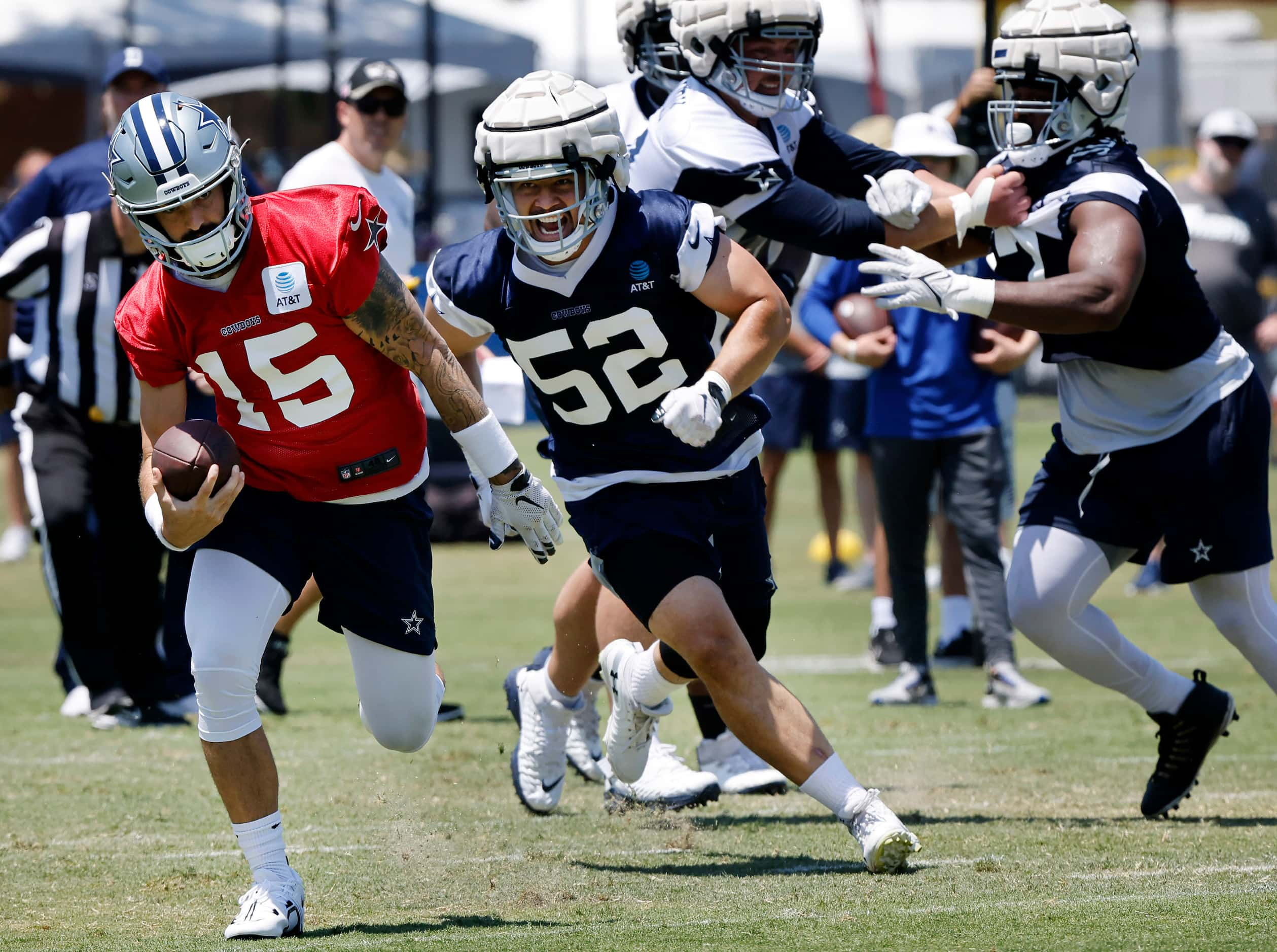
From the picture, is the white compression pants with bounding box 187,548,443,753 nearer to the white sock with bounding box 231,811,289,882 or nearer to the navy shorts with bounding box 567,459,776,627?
the white sock with bounding box 231,811,289,882

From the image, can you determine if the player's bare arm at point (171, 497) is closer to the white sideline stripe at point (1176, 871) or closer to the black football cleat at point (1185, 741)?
the white sideline stripe at point (1176, 871)

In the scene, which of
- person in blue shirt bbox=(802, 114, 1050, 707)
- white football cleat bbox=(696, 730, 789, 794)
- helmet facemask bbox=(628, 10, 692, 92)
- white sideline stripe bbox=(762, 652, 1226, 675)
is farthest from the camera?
white sideline stripe bbox=(762, 652, 1226, 675)

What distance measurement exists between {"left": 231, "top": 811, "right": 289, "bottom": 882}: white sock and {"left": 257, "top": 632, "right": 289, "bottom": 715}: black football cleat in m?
2.84

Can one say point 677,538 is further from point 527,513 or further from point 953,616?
point 953,616

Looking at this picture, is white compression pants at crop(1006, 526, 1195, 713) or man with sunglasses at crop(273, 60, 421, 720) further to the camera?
man with sunglasses at crop(273, 60, 421, 720)

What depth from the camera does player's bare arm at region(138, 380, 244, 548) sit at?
394 cm

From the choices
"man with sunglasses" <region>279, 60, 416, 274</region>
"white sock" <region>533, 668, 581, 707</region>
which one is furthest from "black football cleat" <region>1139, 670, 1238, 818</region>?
"man with sunglasses" <region>279, 60, 416, 274</region>

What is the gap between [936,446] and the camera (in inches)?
290

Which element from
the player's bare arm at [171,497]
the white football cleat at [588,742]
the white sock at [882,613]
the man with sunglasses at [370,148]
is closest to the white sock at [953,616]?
the white sock at [882,613]

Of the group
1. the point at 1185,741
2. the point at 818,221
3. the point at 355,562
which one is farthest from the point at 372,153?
the point at 1185,741

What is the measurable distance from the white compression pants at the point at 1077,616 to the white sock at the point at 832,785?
94 centimetres

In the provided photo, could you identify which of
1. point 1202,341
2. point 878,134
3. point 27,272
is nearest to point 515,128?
point 1202,341

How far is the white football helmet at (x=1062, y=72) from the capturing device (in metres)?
4.74

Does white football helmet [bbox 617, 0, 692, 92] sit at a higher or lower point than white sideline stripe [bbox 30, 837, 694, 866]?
higher
